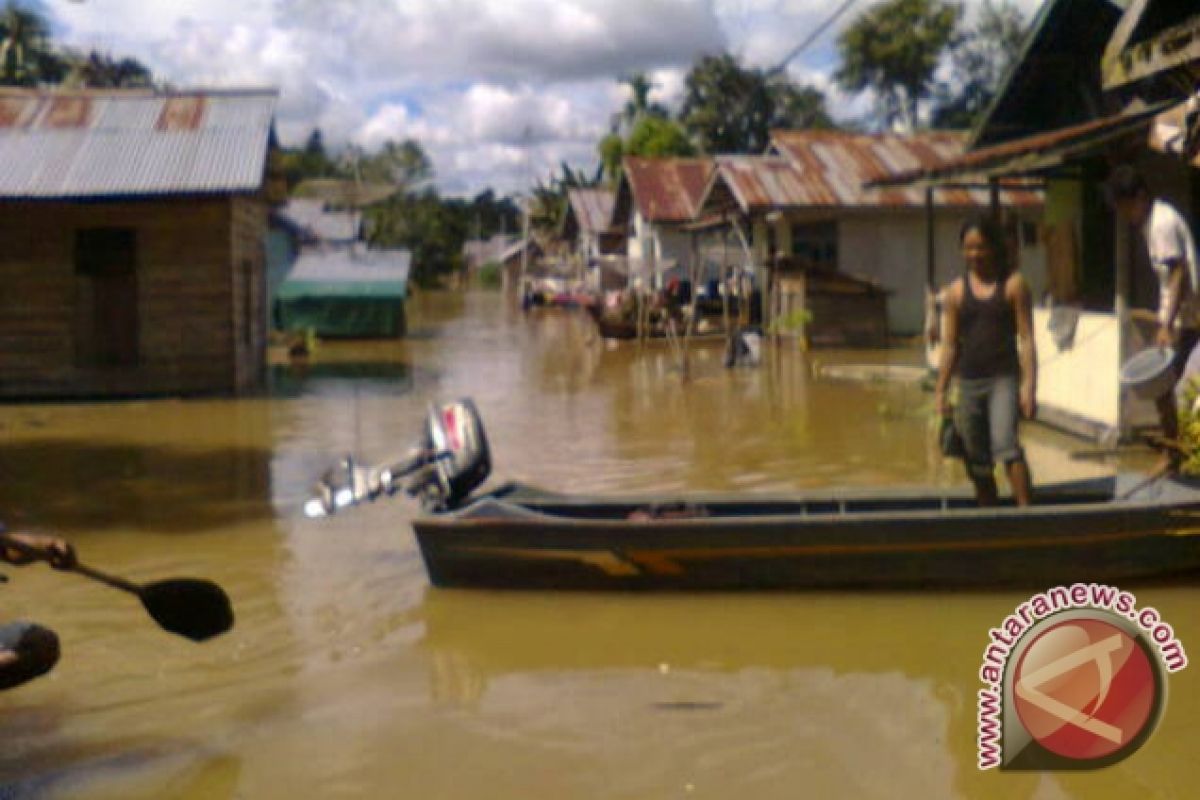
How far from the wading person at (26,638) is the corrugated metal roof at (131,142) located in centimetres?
1277

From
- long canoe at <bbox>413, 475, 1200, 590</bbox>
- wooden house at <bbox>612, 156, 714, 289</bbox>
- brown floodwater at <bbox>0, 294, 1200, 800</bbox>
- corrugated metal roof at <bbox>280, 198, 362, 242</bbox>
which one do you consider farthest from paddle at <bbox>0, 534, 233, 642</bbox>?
corrugated metal roof at <bbox>280, 198, 362, 242</bbox>

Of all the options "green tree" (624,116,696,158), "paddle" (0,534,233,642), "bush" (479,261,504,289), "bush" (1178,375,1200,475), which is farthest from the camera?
"bush" (479,261,504,289)

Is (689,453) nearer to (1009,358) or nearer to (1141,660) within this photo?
(1009,358)

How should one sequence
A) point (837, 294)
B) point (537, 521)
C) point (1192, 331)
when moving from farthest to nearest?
point (837, 294) → point (1192, 331) → point (537, 521)

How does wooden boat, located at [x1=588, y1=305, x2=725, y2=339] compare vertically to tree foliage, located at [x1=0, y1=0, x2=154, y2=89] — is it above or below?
below

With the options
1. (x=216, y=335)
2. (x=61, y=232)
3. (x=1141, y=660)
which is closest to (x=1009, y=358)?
(x=1141, y=660)

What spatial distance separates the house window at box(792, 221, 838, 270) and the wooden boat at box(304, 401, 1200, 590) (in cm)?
1854

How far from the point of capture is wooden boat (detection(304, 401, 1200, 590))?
707 centimetres

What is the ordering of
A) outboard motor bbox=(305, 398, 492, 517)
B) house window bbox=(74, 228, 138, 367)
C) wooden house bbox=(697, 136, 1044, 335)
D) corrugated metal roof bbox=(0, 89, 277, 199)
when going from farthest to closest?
wooden house bbox=(697, 136, 1044, 335) < house window bbox=(74, 228, 138, 367) < corrugated metal roof bbox=(0, 89, 277, 199) < outboard motor bbox=(305, 398, 492, 517)

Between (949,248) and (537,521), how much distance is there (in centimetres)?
1998

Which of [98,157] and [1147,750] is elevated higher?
[98,157]

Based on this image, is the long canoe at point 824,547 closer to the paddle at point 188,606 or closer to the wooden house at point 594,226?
the paddle at point 188,606

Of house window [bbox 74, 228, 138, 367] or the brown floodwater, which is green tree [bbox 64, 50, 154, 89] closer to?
house window [bbox 74, 228, 138, 367]

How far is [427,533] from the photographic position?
24.4 ft
